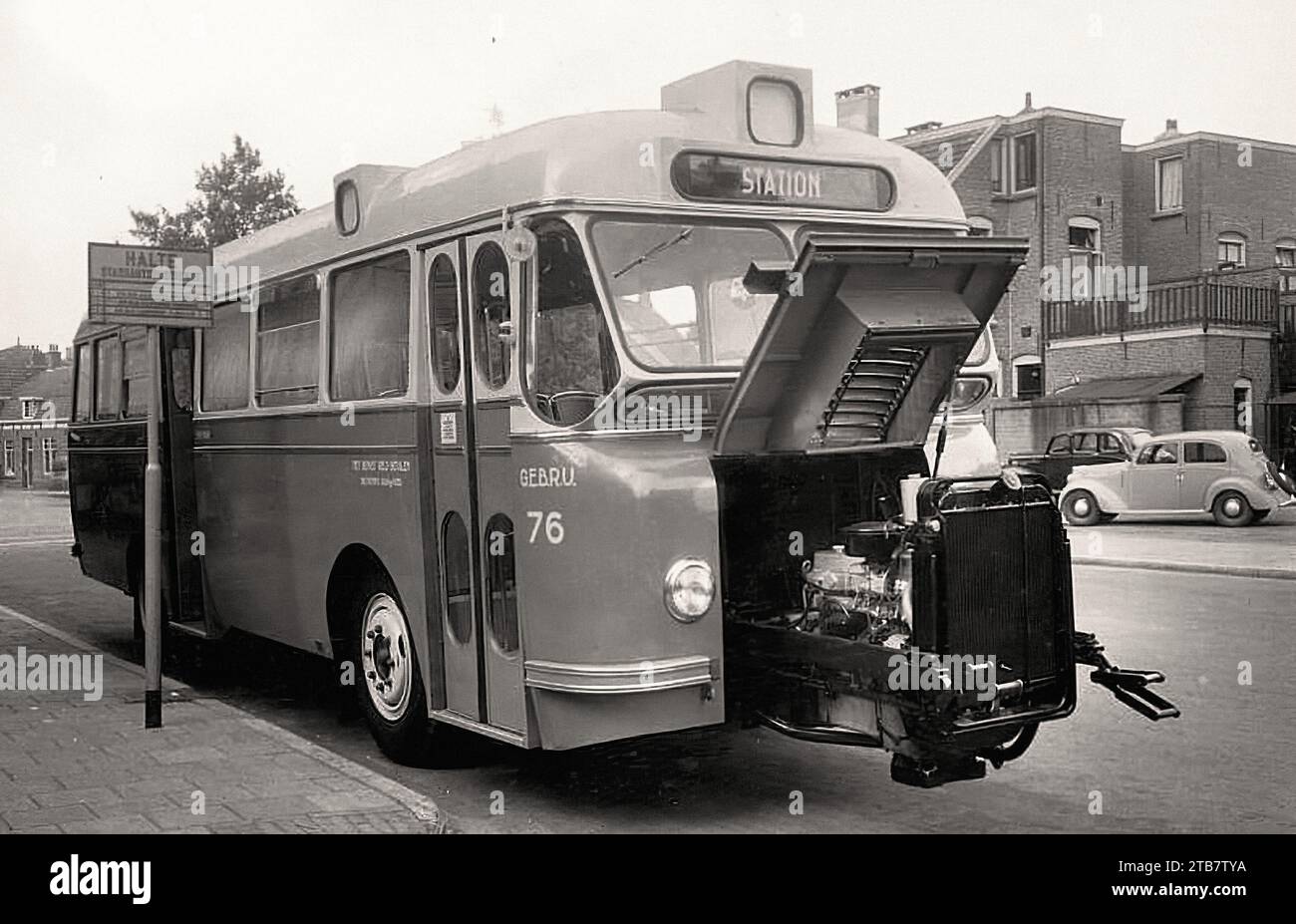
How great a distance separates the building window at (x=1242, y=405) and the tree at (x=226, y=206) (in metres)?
28.5

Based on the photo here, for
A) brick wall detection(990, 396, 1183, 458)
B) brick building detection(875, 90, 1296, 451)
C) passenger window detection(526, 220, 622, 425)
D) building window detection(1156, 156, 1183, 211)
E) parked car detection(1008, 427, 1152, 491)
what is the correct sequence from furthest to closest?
building window detection(1156, 156, 1183, 211) < brick building detection(875, 90, 1296, 451) < brick wall detection(990, 396, 1183, 458) < parked car detection(1008, 427, 1152, 491) < passenger window detection(526, 220, 622, 425)

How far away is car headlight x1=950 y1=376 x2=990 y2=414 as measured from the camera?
7.61 m

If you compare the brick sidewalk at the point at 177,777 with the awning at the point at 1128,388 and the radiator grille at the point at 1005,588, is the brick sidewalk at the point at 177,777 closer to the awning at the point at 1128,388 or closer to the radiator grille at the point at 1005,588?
the radiator grille at the point at 1005,588

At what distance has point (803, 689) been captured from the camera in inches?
245

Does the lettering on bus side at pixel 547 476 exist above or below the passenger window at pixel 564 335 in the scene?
below

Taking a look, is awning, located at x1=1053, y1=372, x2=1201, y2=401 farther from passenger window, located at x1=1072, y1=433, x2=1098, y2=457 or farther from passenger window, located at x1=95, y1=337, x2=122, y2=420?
passenger window, located at x1=95, y1=337, x2=122, y2=420

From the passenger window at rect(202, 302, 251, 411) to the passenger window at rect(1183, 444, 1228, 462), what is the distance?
17.4 meters

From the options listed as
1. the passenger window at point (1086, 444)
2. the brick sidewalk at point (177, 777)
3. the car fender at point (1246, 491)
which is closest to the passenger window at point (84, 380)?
the brick sidewalk at point (177, 777)

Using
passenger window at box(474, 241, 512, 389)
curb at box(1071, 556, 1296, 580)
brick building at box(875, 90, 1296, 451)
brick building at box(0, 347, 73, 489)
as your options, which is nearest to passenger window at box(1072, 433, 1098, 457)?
brick building at box(875, 90, 1296, 451)

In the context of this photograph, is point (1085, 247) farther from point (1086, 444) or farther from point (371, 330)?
point (371, 330)

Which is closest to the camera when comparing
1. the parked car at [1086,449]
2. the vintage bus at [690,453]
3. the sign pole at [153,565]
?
the vintage bus at [690,453]

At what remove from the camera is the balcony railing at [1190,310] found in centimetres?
2855
